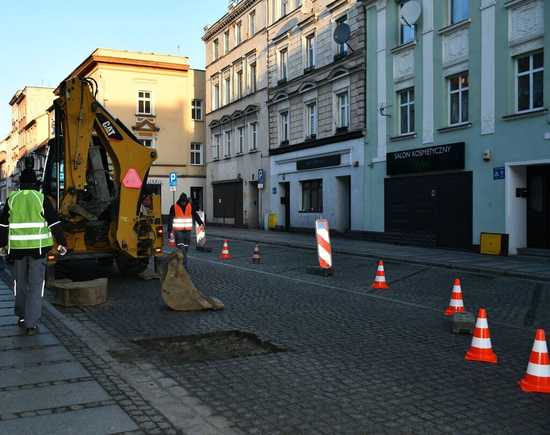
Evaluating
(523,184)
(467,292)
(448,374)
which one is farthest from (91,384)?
(523,184)

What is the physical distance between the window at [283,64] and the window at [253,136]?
13.0 ft

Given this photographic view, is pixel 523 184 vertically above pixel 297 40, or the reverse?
pixel 297 40

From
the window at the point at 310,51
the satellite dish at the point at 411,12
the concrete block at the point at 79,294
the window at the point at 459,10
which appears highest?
the window at the point at 310,51

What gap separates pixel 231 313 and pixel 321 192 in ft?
67.1

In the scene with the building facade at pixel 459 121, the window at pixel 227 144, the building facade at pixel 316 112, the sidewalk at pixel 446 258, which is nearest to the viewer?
the sidewalk at pixel 446 258

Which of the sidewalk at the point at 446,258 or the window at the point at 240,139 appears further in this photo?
the window at the point at 240,139

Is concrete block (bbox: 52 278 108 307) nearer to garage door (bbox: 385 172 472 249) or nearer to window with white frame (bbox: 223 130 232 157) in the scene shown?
garage door (bbox: 385 172 472 249)

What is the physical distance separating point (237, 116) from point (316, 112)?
10.2 metres

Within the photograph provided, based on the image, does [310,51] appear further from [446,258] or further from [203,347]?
[203,347]

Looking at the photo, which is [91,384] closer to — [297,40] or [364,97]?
[364,97]

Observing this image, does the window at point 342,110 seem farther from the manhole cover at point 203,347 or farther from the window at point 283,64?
the manhole cover at point 203,347

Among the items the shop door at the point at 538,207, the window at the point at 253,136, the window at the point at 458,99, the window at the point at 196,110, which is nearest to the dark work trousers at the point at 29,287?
the shop door at the point at 538,207

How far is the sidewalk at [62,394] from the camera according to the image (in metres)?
4.20

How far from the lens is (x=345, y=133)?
85.4 feet
